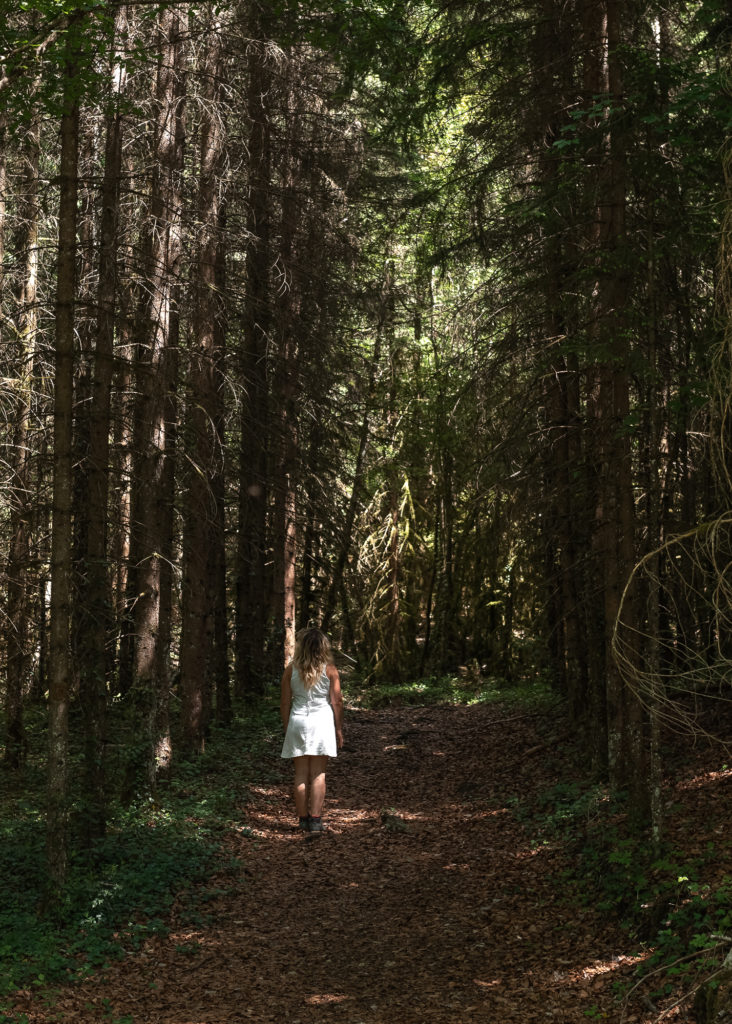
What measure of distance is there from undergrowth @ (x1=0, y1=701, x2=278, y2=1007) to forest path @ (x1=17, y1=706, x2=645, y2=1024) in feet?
0.79

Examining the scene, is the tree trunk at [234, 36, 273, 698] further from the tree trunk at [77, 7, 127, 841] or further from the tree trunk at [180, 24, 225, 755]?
the tree trunk at [77, 7, 127, 841]

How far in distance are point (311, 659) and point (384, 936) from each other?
284 cm

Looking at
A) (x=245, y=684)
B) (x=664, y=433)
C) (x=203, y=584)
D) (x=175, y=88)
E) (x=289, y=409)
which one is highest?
(x=175, y=88)

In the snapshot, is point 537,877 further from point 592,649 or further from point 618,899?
point 592,649

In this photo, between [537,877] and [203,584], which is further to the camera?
[203,584]

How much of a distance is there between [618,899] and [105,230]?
696 cm

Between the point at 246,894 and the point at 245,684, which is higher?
the point at 245,684

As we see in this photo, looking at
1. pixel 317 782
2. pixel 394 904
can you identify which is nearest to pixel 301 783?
pixel 317 782

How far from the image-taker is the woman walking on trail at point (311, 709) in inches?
362

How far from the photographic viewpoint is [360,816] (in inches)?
414

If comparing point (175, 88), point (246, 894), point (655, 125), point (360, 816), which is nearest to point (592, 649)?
point (360, 816)

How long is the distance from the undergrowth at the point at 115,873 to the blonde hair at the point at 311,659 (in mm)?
1761

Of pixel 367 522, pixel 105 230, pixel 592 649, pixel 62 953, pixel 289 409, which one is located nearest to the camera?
pixel 62 953

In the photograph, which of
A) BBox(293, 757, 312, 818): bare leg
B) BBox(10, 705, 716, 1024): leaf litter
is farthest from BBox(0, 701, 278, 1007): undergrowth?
BBox(293, 757, 312, 818): bare leg
